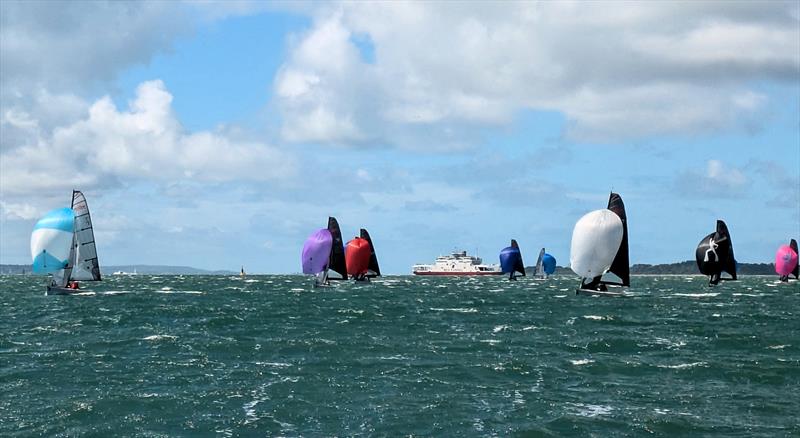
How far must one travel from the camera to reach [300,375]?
31.4 metres

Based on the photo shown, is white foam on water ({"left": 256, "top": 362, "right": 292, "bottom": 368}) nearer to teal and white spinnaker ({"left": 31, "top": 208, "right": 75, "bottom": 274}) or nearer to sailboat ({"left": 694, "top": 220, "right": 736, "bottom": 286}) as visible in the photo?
teal and white spinnaker ({"left": 31, "top": 208, "right": 75, "bottom": 274})

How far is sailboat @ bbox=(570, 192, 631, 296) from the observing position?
77062 millimetres

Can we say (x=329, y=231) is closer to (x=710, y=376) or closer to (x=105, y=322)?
(x=105, y=322)

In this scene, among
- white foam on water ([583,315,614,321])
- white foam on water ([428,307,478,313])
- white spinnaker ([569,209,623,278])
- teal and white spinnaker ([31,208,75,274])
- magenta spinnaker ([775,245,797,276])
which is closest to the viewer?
white foam on water ([583,315,614,321])

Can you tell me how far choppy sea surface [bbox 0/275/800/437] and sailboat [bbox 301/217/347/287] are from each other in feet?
158

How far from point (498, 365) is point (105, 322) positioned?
1083 inches

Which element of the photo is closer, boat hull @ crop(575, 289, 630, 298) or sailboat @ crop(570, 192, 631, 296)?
sailboat @ crop(570, 192, 631, 296)

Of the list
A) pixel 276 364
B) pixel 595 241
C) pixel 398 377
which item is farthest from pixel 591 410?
pixel 595 241

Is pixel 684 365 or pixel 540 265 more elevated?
pixel 540 265

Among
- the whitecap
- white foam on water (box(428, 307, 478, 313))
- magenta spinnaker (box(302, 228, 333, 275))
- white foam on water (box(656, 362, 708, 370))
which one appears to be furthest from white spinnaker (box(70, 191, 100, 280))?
white foam on water (box(656, 362, 708, 370))

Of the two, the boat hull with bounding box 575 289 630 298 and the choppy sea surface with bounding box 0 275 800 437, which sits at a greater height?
the boat hull with bounding box 575 289 630 298

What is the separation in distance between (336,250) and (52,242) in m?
37.1

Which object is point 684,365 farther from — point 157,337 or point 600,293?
point 600,293

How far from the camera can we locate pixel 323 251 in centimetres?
10362
